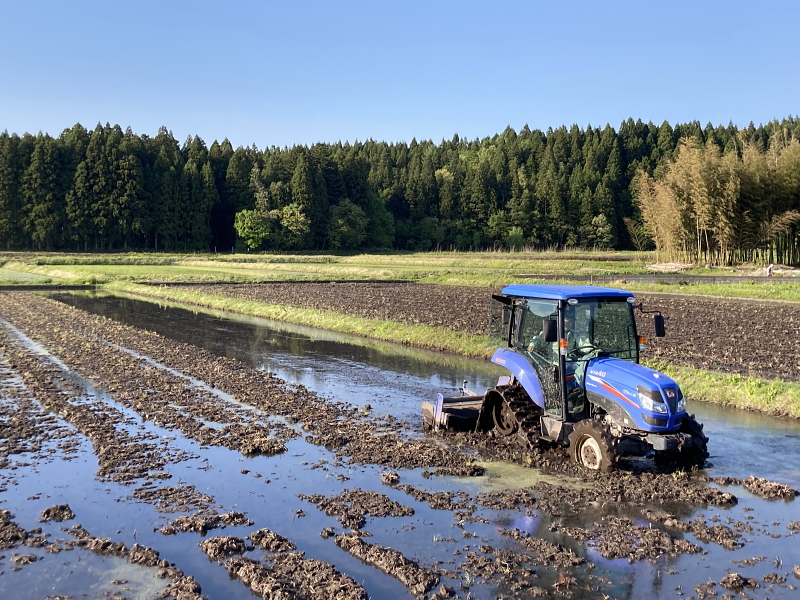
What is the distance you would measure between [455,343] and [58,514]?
12.6 m

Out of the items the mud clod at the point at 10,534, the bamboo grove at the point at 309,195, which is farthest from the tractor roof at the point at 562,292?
the bamboo grove at the point at 309,195

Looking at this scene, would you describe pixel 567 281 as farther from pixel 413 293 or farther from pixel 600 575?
pixel 600 575

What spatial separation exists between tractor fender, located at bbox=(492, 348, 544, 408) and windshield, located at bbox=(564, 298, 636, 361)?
619 mm

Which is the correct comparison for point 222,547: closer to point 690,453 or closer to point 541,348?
point 541,348

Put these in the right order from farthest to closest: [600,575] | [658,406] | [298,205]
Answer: [298,205] < [658,406] < [600,575]

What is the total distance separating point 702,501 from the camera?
7.26 metres

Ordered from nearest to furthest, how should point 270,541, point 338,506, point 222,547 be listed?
point 222,547
point 270,541
point 338,506

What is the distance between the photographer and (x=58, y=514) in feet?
22.5

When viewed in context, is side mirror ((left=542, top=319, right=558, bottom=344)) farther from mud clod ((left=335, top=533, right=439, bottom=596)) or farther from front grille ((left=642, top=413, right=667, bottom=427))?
mud clod ((left=335, top=533, right=439, bottom=596))

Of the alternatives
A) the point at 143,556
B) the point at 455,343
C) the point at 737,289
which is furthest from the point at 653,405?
the point at 737,289

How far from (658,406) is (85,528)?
5.81 m

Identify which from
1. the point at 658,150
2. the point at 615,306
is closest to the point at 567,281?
the point at 615,306

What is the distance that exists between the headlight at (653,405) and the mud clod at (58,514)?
5904mm

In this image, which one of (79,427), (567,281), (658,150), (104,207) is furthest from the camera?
(658,150)
